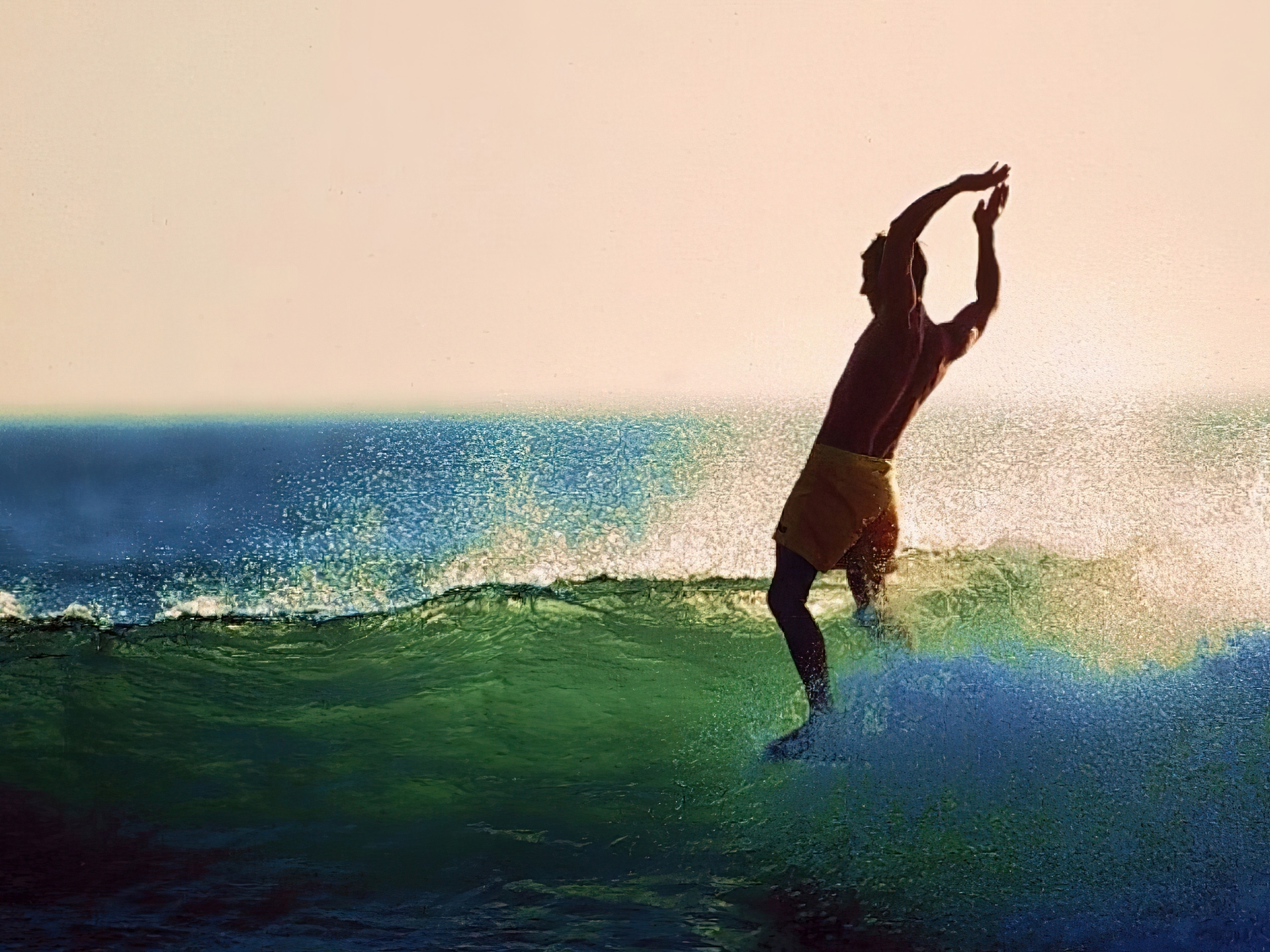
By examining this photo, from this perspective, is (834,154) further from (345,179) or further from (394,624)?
(394,624)

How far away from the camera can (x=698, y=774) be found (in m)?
3.54

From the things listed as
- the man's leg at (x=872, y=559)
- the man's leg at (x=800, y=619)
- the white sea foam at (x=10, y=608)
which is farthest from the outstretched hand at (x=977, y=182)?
the white sea foam at (x=10, y=608)

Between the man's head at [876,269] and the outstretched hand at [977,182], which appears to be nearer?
the outstretched hand at [977,182]

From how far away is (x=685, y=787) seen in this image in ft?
11.4

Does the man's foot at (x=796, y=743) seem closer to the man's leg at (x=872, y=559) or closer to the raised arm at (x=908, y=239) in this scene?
the man's leg at (x=872, y=559)

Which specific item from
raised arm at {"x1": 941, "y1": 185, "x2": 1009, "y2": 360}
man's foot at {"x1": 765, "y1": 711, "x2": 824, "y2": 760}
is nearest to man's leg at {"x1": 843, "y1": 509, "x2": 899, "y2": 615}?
man's foot at {"x1": 765, "y1": 711, "x2": 824, "y2": 760}

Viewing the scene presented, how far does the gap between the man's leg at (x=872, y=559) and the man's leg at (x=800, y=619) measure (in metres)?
0.17

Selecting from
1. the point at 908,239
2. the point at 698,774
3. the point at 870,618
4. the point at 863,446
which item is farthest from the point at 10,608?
the point at 908,239

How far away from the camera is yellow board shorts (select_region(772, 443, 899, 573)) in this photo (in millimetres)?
3352

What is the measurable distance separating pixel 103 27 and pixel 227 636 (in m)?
2.40

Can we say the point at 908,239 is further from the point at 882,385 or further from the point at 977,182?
the point at 882,385

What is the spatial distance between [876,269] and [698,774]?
151 centimetres

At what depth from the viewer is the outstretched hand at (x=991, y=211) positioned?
353 cm

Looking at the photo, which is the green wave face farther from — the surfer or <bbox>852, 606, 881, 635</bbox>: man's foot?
the surfer
